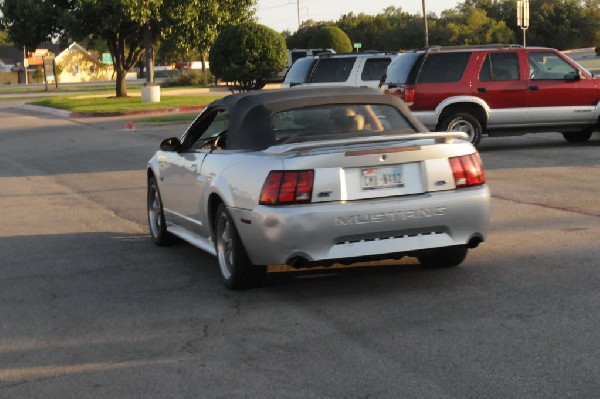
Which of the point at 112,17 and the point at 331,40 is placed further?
the point at 331,40

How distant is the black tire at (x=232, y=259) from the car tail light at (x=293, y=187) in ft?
1.72

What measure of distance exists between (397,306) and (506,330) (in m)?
1.01

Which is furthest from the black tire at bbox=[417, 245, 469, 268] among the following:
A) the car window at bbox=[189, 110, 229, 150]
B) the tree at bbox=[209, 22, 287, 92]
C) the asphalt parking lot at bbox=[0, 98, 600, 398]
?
the tree at bbox=[209, 22, 287, 92]

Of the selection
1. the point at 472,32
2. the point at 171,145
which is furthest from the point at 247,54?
the point at 472,32

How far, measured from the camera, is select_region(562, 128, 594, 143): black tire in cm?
2108

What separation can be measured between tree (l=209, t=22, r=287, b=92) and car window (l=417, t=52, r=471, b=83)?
80.2 ft

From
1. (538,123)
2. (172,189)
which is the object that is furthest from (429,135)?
(538,123)

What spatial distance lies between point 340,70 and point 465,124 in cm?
752

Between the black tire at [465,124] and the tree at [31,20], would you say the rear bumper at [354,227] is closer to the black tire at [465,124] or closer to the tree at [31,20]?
the black tire at [465,124]

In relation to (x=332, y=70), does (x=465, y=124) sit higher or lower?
lower

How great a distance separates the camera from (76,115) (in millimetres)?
39312

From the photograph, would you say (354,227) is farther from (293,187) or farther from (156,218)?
(156,218)

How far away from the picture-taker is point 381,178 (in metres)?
7.95

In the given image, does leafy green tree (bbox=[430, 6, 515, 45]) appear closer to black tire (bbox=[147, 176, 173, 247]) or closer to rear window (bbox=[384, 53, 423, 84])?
rear window (bbox=[384, 53, 423, 84])
